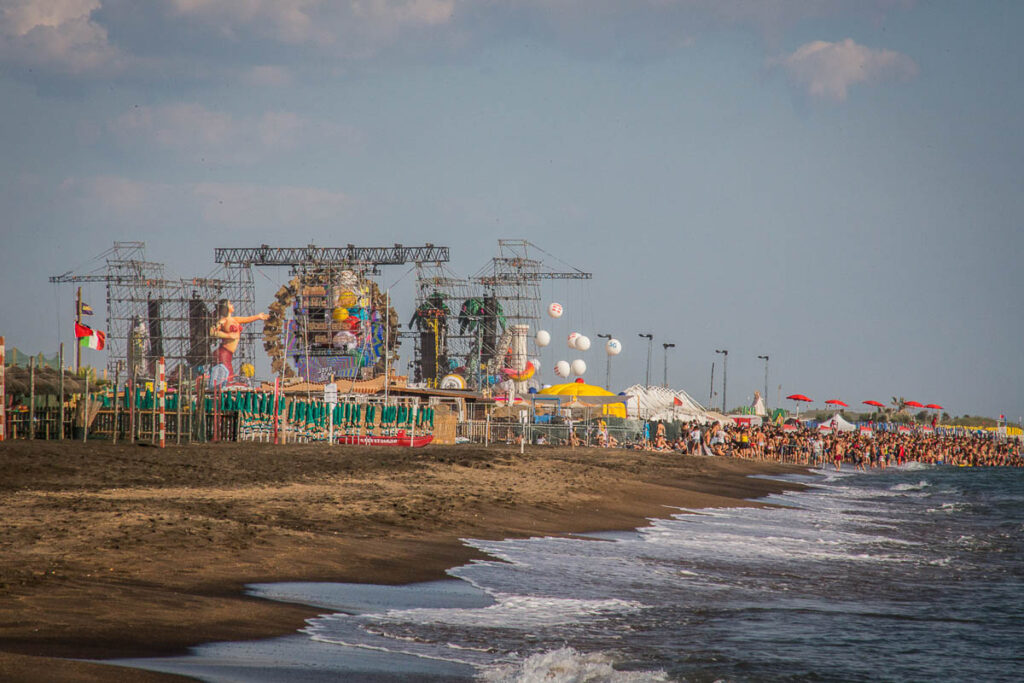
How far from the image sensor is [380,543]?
490 inches

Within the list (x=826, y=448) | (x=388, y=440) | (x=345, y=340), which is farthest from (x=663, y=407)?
(x=388, y=440)

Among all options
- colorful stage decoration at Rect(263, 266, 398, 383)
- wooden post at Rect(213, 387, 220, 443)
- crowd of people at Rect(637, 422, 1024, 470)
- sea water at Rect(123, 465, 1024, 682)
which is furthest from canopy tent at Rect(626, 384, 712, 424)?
sea water at Rect(123, 465, 1024, 682)

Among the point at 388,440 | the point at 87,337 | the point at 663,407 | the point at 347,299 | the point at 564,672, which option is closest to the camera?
the point at 564,672

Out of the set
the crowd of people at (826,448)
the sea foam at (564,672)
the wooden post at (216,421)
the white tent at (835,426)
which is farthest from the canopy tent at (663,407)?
the sea foam at (564,672)

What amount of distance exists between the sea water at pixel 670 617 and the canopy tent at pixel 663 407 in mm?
43242

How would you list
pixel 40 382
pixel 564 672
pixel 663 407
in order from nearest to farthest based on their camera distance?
pixel 564 672 < pixel 40 382 < pixel 663 407

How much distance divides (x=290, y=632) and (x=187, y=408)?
26.5 metres

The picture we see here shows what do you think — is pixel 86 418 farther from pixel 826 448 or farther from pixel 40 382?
pixel 826 448

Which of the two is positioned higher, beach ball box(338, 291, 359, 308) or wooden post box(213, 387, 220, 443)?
beach ball box(338, 291, 359, 308)

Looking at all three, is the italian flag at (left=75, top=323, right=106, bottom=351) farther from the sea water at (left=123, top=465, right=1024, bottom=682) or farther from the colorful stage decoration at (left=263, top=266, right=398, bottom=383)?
the colorful stage decoration at (left=263, top=266, right=398, bottom=383)

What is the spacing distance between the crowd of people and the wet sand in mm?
21470

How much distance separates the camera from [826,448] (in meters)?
57.0

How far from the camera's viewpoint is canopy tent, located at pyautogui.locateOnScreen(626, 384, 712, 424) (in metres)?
61.0

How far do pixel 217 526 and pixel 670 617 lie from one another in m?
5.51
